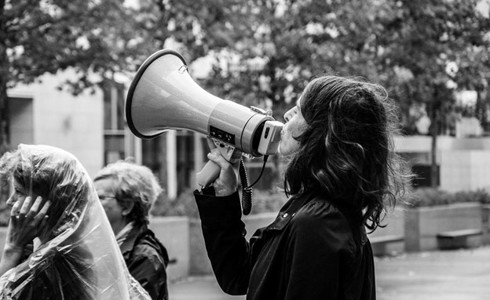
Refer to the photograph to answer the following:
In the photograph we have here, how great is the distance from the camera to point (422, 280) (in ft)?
39.5

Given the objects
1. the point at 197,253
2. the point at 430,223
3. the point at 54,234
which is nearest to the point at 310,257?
the point at 54,234

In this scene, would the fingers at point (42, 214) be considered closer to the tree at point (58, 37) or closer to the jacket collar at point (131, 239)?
the jacket collar at point (131, 239)

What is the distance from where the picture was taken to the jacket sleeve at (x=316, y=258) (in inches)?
91.2

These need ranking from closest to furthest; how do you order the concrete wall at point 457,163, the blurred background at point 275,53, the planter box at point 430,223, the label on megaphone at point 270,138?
the label on megaphone at point 270,138, the blurred background at point 275,53, the planter box at point 430,223, the concrete wall at point 457,163

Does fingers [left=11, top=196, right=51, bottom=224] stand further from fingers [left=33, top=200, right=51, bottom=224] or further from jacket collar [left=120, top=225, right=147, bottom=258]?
jacket collar [left=120, top=225, right=147, bottom=258]

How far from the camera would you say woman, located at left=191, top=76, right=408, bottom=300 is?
2340 mm

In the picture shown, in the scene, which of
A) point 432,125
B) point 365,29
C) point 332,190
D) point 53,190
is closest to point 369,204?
point 332,190

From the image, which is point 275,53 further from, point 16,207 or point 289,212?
point 289,212

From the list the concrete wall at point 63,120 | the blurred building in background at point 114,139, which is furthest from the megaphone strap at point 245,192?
the concrete wall at point 63,120

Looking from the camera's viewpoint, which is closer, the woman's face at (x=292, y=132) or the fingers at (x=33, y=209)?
the woman's face at (x=292, y=132)

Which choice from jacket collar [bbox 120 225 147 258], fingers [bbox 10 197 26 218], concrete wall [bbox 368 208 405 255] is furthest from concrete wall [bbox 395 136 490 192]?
fingers [bbox 10 197 26 218]

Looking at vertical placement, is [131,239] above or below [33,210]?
below

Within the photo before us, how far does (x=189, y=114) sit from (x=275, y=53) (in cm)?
1177

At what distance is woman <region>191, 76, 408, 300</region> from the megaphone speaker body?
130mm
